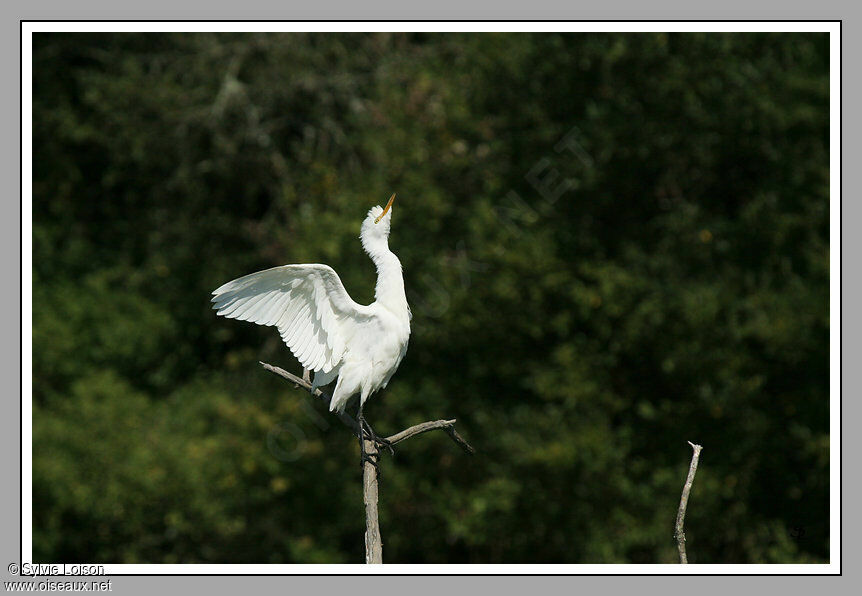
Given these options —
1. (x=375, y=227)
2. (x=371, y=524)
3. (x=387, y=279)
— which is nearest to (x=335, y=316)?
(x=387, y=279)

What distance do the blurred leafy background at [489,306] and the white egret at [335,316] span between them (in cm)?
540

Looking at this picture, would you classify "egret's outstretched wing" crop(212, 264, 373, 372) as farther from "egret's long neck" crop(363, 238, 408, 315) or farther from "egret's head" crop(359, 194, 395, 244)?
"egret's head" crop(359, 194, 395, 244)

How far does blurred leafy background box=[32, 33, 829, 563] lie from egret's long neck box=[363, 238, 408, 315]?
211 inches

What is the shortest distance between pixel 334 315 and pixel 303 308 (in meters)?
0.17

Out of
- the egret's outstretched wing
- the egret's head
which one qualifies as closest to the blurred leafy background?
the egret's head

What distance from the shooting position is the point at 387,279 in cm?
639

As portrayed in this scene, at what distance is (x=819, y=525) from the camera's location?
38.0 ft

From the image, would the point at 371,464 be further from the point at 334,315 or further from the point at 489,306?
the point at 489,306

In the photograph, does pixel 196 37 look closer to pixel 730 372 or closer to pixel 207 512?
pixel 207 512

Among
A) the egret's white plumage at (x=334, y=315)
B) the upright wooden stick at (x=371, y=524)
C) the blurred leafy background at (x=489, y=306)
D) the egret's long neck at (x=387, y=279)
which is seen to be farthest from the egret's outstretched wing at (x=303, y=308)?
the blurred leafy background at (x=489, y=306)

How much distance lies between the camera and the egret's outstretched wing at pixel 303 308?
6.02 metres

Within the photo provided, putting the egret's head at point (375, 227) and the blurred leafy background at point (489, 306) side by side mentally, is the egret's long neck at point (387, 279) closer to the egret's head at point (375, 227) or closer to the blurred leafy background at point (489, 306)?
the egret's head at point (375, 227)

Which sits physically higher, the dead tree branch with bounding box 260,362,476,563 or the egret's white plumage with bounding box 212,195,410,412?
the egret's white plumage with bounding box 212,195,410,412

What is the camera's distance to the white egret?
6.04 metres
